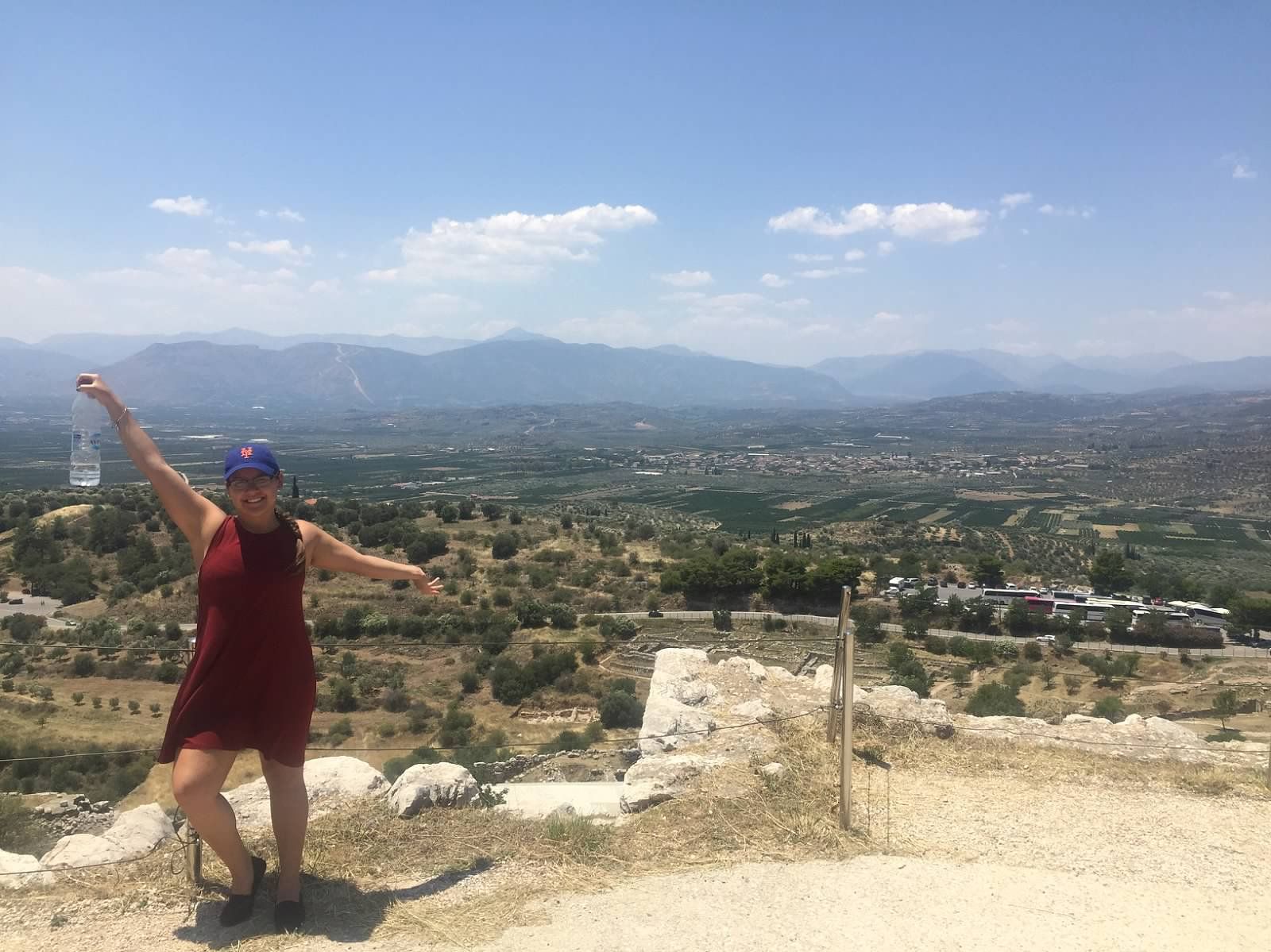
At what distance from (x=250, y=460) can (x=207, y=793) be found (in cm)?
169

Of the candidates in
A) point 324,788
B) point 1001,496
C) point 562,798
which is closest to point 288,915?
point 324,788

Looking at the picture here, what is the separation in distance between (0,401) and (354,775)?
598 feet

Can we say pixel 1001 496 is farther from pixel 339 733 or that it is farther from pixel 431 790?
pixel 431 790

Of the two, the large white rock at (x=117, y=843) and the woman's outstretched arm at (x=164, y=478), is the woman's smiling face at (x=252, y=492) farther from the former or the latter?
the large white rock at (x=117, y=843)

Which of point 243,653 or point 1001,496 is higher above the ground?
point 243,653

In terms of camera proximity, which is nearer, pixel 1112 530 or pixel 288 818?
pixel 288 818

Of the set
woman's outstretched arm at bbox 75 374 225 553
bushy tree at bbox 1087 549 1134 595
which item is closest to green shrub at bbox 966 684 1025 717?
woman's outstretched arm at bbox 75 374 225 553

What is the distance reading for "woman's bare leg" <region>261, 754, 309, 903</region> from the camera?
13.5 feet

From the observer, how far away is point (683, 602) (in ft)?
113

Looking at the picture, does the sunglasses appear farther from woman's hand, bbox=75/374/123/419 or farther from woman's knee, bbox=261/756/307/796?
woman's knee, bbox=261/756/307/796

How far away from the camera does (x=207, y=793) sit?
12.6ft

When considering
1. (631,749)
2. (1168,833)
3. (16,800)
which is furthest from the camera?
(631,749)

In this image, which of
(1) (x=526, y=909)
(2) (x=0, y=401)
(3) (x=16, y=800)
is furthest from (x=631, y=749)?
(2) (x=0, y=401)

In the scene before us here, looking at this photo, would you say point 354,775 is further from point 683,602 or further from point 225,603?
point 683,602
